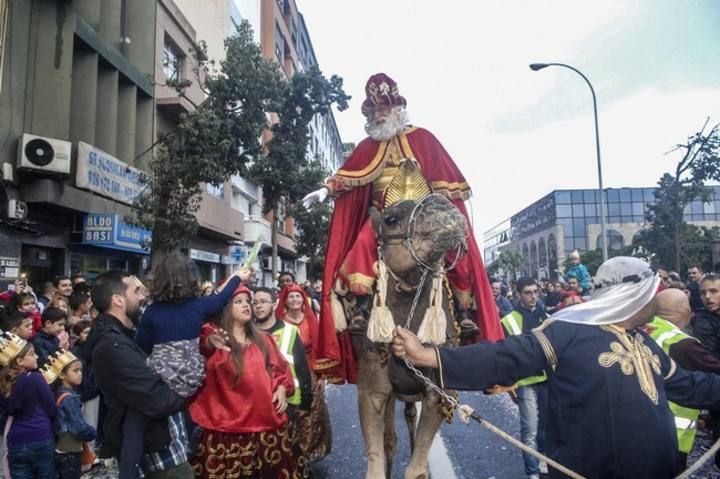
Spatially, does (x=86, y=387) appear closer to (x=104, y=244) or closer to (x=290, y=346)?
(x=290, y=346)

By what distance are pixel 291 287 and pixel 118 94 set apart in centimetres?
1314

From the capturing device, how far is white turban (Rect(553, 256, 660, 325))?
9.12ft

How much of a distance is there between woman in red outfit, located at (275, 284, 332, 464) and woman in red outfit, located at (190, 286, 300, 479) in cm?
46

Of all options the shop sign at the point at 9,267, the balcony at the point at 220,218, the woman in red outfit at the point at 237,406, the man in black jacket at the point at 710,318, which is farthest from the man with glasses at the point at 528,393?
the balcony at the point at 220,218

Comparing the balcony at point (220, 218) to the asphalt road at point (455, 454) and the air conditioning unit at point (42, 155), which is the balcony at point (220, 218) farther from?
the asphalt road at point (455, 454)

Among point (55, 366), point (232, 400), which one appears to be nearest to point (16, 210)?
point (55, 366)

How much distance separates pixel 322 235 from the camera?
28203 mm

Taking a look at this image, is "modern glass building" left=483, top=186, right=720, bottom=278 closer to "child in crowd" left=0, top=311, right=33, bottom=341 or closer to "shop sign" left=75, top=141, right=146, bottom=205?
"shop sign" left=75, top=141, right=146, bottom=205

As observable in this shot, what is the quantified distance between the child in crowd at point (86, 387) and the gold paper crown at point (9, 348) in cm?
80

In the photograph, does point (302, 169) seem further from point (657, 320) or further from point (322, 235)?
point (657, 320)

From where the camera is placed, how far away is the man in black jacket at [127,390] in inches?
128

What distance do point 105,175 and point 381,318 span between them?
1342 cm

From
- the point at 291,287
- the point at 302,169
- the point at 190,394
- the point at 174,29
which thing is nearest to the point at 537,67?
the point at 302,169

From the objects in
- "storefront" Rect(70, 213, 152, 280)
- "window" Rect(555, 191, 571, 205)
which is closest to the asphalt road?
"storefront" Rect(70, 213, 152, 280)
